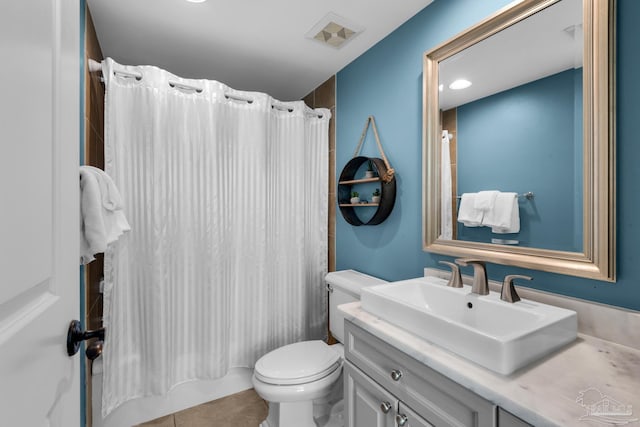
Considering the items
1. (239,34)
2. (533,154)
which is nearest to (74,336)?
(533,154)

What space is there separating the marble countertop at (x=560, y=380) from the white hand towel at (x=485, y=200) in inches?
21.6

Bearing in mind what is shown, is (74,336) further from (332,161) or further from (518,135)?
(332,161)

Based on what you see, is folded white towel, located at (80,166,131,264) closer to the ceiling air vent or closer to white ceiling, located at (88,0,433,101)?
white ceiling, located at (88,0,433,101)

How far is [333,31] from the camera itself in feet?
5.80

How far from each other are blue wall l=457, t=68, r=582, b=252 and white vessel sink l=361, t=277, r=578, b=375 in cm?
27

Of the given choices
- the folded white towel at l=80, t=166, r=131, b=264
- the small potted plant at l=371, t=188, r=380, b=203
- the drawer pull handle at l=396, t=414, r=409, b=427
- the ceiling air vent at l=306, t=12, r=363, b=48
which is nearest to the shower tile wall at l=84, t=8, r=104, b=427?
the folded white towel at l=80, t=166, r=131, b=264

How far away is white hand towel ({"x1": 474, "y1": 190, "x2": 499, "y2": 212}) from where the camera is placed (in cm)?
125

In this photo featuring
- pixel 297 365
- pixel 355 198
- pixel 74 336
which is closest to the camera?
pixel 74 336

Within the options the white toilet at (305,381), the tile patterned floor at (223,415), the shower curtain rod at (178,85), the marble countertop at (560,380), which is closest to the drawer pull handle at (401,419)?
the marble countertop at (560,380)

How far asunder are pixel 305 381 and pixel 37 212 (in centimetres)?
138

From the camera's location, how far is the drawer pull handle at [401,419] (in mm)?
919

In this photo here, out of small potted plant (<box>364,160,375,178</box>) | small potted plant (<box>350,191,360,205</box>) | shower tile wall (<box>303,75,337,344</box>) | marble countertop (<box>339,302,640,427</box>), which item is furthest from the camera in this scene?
shower tile wall (<box>303,75,337,344</box>)

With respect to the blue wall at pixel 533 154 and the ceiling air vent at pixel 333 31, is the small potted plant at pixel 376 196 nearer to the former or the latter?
the blue wall at pixel 533 154

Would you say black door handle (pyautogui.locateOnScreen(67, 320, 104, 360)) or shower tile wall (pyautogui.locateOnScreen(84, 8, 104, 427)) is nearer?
black door handle (pyautogui.locateOnScreen(67, 320, 104, 360))
